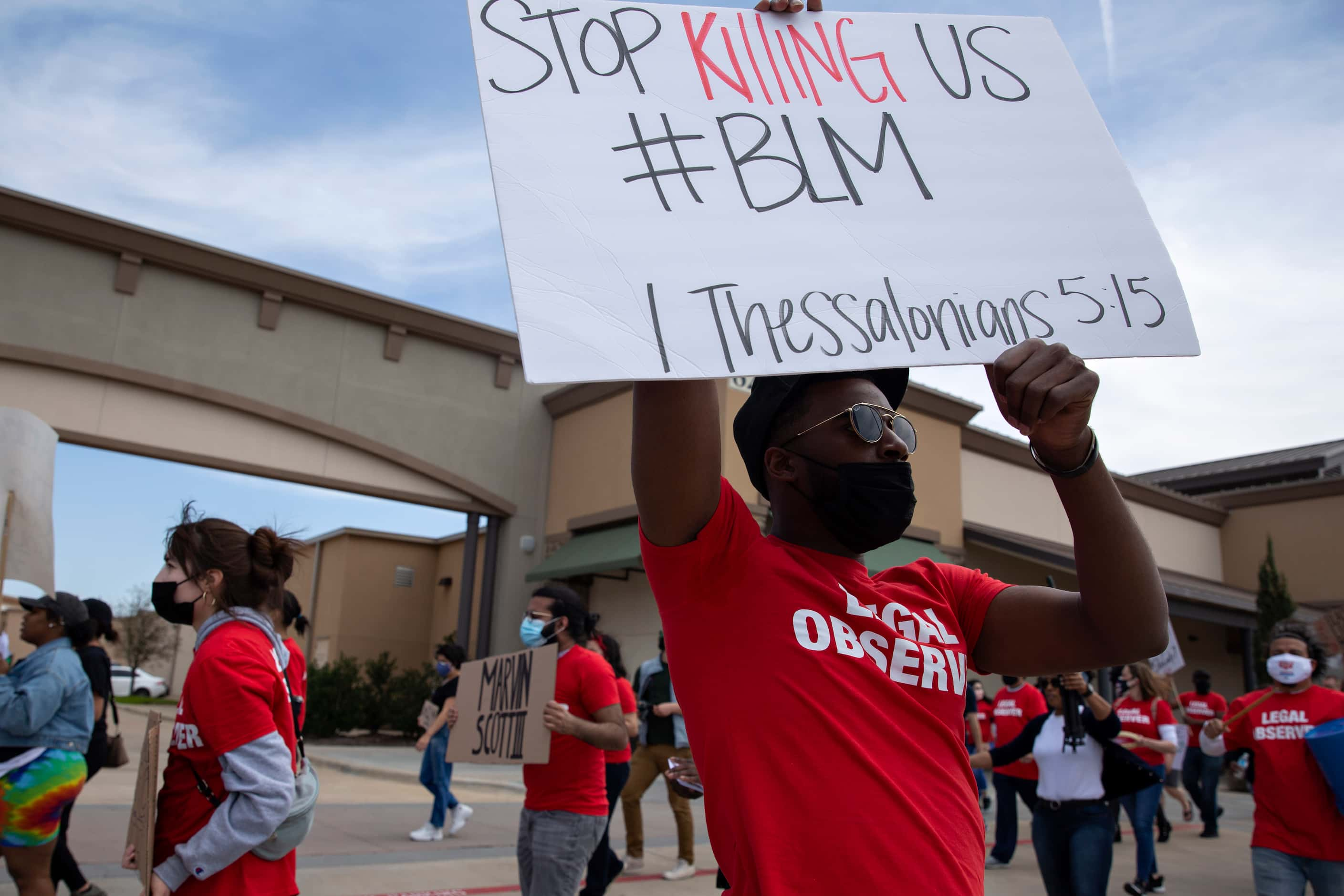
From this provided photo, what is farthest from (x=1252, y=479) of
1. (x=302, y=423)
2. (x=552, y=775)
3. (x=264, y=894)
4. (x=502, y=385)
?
(x=264, y=894)

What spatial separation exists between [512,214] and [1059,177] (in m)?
1.09

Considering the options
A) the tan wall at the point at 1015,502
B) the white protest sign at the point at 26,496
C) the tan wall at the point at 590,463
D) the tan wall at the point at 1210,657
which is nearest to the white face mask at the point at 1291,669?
the white protest sign at the point at 26,496

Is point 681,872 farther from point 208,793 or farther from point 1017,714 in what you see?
point 208,793

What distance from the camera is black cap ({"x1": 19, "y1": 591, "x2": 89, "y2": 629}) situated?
18.0 feet

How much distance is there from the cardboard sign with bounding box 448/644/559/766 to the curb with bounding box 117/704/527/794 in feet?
21.6

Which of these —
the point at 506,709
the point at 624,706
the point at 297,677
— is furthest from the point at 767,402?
the point at 624,706

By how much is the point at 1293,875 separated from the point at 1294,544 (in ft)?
73.8

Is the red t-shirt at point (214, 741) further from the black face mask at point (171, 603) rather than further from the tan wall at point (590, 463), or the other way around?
the tan wall at point (590, 463)

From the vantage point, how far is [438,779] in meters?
A: 9.10

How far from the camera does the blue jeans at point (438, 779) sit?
912 centimetres

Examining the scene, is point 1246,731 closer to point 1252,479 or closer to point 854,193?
point 854,193

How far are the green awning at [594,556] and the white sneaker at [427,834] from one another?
237 inches

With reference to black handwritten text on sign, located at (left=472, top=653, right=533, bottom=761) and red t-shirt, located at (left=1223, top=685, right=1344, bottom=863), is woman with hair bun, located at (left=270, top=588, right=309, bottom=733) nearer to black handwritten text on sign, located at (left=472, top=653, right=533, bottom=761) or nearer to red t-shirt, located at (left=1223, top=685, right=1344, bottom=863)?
black handwritten text on sign, located at (left=472, top=653, right=533, bottom=761)

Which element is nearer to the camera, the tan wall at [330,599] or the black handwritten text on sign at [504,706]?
the black handwritten text on sign at [504,706]
